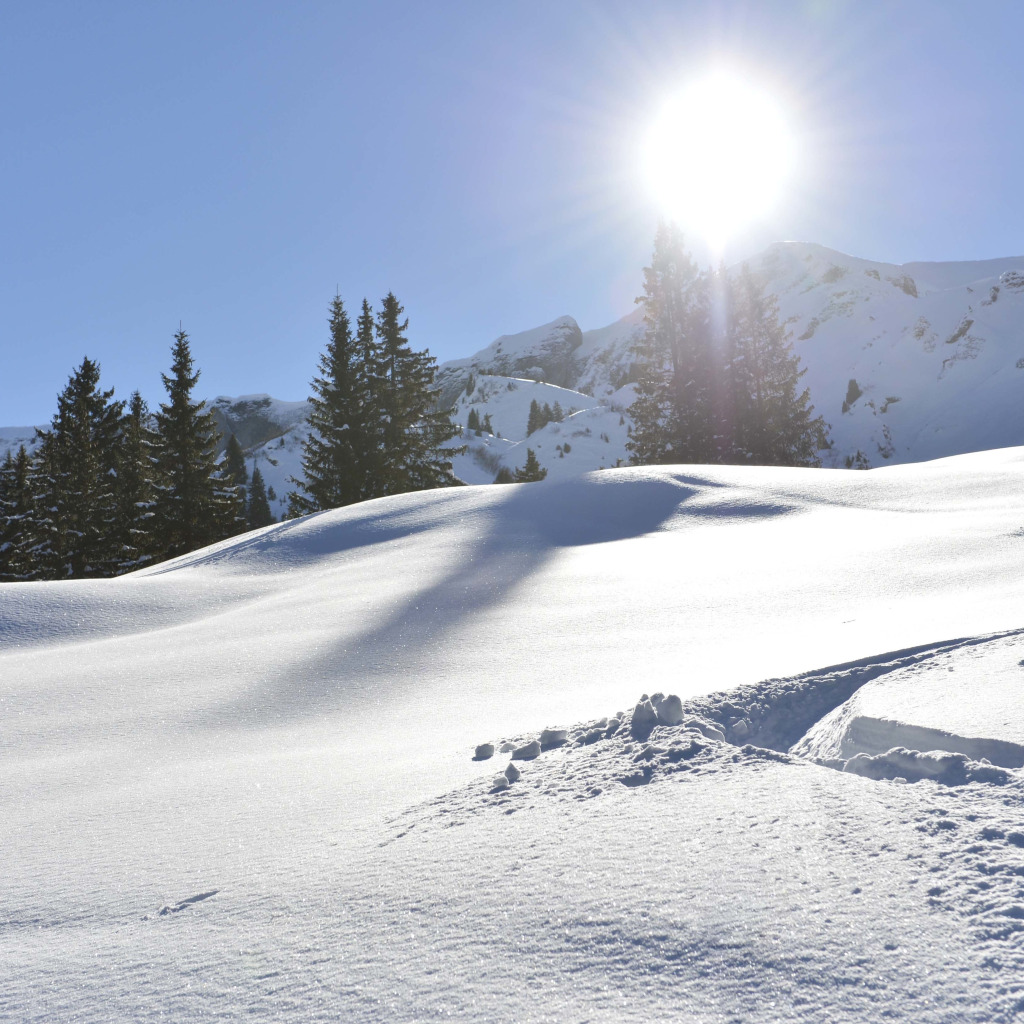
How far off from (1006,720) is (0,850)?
2.74m

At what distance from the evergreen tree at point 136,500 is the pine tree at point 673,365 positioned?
15572 millimetres

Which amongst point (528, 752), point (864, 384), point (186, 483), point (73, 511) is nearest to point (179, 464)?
point (186, 483)

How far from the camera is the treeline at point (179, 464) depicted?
21250mm

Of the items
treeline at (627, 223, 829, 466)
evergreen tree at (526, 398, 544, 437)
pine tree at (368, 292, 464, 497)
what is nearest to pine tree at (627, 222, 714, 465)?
treeline at (627, 223, 829, 466)

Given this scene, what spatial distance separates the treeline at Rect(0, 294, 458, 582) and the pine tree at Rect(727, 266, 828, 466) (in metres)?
10.3

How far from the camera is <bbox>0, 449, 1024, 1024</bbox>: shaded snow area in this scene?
1104 millimetres

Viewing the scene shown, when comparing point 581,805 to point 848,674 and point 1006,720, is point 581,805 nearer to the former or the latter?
point 1006,720

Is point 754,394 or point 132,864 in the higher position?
point 754,394

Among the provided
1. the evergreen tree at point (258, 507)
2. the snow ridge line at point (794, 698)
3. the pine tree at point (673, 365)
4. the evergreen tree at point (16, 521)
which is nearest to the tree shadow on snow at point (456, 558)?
the snow ridge line at point (794, 698)

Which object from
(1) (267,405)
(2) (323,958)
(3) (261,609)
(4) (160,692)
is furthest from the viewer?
(1) (267,405)

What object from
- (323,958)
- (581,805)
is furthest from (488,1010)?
(581,805)

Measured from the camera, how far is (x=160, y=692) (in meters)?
3.77

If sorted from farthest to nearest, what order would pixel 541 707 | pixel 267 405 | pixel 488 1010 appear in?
pixel 267 405 → pixel 541 707 → pixel 488 1010

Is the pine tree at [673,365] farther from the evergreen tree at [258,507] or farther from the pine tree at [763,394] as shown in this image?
the evergreen tree at [258,507]
